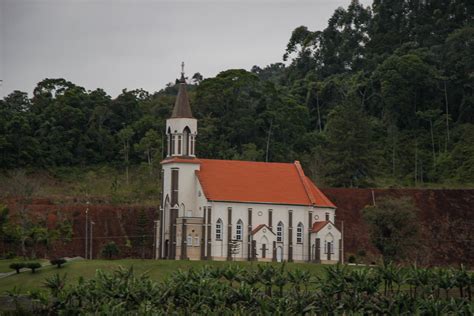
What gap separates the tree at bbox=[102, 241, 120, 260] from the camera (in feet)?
235

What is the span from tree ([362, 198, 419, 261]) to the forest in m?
21.1

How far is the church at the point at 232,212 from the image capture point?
7219cm

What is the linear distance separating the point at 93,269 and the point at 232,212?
1230 centimetres

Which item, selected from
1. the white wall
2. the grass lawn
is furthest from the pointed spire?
the grass lawn

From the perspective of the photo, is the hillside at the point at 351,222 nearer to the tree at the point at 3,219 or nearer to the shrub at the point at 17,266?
the tree at the point at 3,219

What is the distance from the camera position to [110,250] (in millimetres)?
71812

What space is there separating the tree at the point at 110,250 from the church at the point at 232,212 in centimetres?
299

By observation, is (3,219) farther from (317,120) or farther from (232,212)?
(317,120)

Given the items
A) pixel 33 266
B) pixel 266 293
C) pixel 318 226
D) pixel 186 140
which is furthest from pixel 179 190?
pixel 266 293

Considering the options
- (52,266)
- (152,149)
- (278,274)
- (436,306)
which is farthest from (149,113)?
(436,306)

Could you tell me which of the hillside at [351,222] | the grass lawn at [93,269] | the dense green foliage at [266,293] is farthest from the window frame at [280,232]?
the dense green foliage at [266,293]

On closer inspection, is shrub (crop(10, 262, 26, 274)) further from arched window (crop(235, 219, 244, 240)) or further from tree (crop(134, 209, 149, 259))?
arched window (crop(235, 219, 244, 240))

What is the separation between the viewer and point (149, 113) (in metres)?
103

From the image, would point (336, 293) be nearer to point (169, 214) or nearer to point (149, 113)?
point (169, 214)
